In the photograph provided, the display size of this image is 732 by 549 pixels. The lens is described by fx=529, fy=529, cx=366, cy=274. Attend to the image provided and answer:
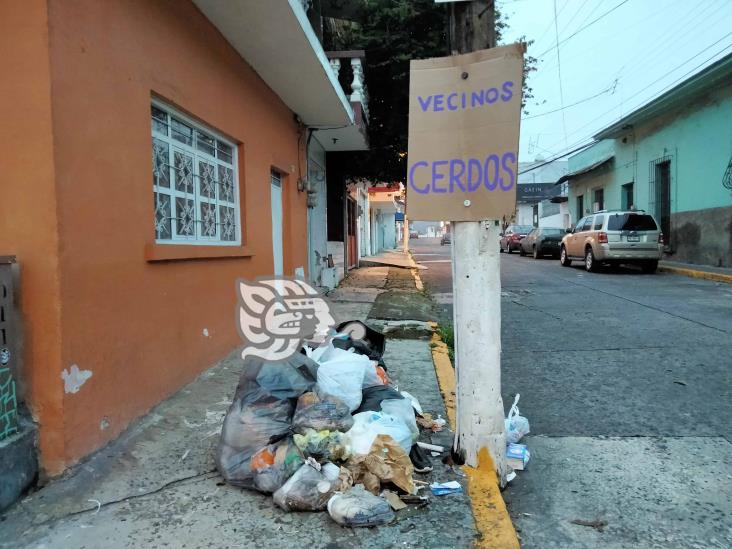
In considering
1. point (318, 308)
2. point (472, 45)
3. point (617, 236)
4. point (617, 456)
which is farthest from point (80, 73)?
point (617, 236)

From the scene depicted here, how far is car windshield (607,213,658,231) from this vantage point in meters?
14.6

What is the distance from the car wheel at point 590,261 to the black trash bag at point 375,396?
44.2 feet

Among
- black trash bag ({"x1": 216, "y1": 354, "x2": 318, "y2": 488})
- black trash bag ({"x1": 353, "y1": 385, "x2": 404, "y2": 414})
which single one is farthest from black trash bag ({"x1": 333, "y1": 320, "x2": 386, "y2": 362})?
black trash bag ({"x1": 216, "y1": 354, "x2": 318, "y2": 488})

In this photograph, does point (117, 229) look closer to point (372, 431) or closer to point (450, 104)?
point (372, 431)

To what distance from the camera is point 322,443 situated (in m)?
2.86

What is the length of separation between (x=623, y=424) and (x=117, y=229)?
12.7 ft

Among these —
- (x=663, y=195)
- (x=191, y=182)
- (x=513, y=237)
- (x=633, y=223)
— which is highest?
(x=663, y=195)

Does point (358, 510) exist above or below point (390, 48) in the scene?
below

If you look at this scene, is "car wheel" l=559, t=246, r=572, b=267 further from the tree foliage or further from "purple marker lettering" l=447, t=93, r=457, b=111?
"purple marker lettering" l=447, t=93, r=457, b=111

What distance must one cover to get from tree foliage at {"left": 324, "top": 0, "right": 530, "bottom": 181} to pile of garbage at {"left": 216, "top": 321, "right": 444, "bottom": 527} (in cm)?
864

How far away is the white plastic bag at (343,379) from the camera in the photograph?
3303 mm

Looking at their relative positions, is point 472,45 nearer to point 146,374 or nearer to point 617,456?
point 617,456

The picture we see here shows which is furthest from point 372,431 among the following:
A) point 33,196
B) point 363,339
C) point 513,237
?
point 513,237

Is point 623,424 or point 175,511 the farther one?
point 623,424
